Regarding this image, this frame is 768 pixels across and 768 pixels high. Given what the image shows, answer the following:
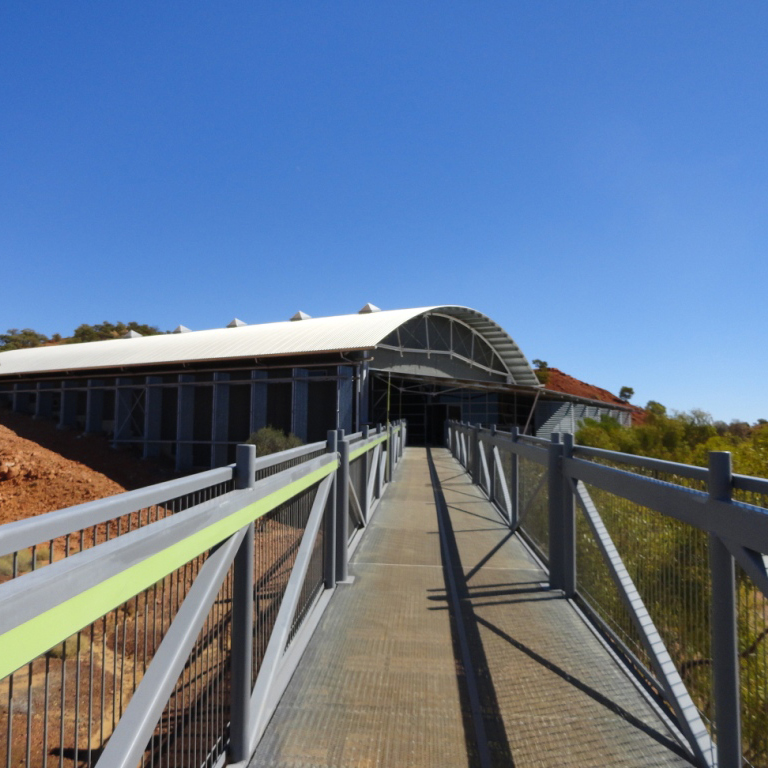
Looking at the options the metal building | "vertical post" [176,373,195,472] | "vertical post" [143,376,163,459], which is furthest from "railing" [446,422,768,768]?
"vertical post" [143,376,163,459]

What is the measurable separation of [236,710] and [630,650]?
9.26 feet

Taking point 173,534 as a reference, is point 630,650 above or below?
below

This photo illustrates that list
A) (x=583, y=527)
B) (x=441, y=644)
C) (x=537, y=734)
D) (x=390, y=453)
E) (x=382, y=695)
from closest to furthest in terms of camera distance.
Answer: (x=537, y=734) → (x=382, y=695) → (x=441, y=644) → (x=583, y=527) → (x=390, y=453)

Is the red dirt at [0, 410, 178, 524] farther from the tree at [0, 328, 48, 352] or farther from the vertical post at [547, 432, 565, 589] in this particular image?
the tree at [0, 328, 48, 352]

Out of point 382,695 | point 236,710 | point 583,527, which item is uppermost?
point 583,527

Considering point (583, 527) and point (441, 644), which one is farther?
point (583, 527)

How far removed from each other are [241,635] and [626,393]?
9935 centimetres

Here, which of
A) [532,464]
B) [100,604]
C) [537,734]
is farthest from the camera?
[532,464]

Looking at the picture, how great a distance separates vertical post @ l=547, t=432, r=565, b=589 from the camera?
5.55m

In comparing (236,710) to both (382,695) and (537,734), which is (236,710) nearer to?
(382,695)

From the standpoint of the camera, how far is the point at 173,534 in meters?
2.01

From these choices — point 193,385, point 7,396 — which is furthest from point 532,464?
point 7,396

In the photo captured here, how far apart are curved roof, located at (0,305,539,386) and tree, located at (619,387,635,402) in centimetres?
6089

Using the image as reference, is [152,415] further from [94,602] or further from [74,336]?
[74,336]
